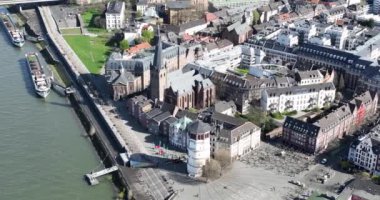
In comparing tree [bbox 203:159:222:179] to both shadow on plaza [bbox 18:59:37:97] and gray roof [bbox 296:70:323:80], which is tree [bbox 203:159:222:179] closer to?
gray roof [bbox 296:70:323:80]

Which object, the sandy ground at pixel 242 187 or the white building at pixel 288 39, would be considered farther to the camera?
the white building at pixel 288 39

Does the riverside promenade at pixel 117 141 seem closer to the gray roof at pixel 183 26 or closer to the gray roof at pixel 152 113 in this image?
the gray roof at pixel 152 113

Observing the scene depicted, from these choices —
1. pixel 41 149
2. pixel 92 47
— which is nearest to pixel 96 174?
pixel 41 149

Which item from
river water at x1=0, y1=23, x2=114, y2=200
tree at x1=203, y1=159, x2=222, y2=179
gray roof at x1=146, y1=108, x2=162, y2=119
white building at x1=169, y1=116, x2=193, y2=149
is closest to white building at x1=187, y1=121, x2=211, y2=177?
tree at x1=203, y1=159, x2=222, y2=179

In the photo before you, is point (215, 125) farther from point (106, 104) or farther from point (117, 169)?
point (106, 104)

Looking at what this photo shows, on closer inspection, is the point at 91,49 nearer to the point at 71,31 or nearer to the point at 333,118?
the point at 71,31

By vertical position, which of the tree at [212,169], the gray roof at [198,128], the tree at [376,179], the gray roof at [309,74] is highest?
the gray roof at [198,128]

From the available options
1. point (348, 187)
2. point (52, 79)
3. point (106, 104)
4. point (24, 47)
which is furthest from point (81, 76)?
point (348, 187)

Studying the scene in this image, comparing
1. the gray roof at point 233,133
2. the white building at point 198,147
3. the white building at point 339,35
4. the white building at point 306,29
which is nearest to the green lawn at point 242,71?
the white building at point 306,29
